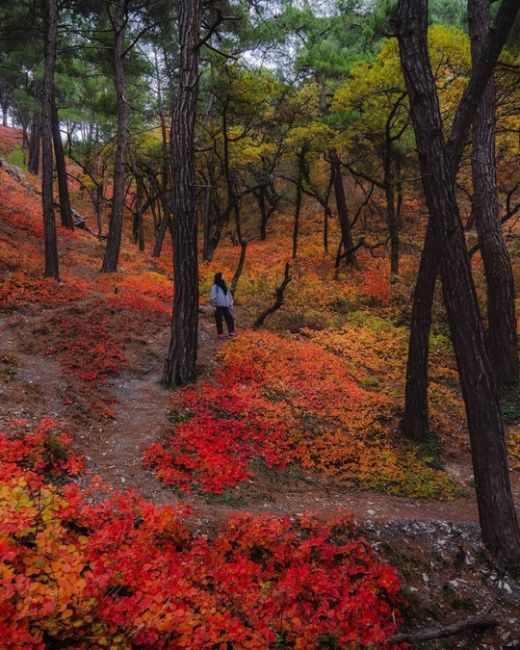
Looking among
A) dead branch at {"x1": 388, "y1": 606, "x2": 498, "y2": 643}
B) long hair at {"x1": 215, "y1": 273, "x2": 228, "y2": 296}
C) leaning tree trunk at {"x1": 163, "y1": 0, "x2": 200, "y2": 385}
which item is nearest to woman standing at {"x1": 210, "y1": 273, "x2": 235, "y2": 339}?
long hair at {"x1": 215, "y1": 273, "x2": 228, "y2": 296}

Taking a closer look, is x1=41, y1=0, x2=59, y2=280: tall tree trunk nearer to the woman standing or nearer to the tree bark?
the woman standing

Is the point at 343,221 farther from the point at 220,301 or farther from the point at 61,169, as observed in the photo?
the point at 61,169

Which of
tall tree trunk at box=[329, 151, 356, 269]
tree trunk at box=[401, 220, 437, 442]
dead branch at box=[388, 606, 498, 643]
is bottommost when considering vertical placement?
dead branch at box=[388, 606, 498, 643]

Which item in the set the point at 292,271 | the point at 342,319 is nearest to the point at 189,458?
the point at 342,319

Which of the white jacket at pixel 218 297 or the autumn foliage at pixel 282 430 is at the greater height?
the white jacket at pixel 218 297

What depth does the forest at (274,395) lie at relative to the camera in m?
4.00

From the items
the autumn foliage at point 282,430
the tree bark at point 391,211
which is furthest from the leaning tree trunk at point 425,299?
the tree bark at point 391,211

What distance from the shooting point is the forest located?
400 centimetres

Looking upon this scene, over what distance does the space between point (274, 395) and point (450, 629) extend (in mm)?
5647

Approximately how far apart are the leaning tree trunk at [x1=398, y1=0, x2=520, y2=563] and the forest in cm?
3

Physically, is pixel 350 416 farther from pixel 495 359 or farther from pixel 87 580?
pixel 87 580

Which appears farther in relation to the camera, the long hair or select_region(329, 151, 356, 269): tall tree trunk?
select_region(329, 151, 356, 269): tall tree trunk

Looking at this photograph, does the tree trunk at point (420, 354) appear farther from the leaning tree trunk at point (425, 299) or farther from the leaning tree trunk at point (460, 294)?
the leaning tree trunk at point (460, 294)

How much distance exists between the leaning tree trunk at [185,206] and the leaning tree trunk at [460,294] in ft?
15.9
